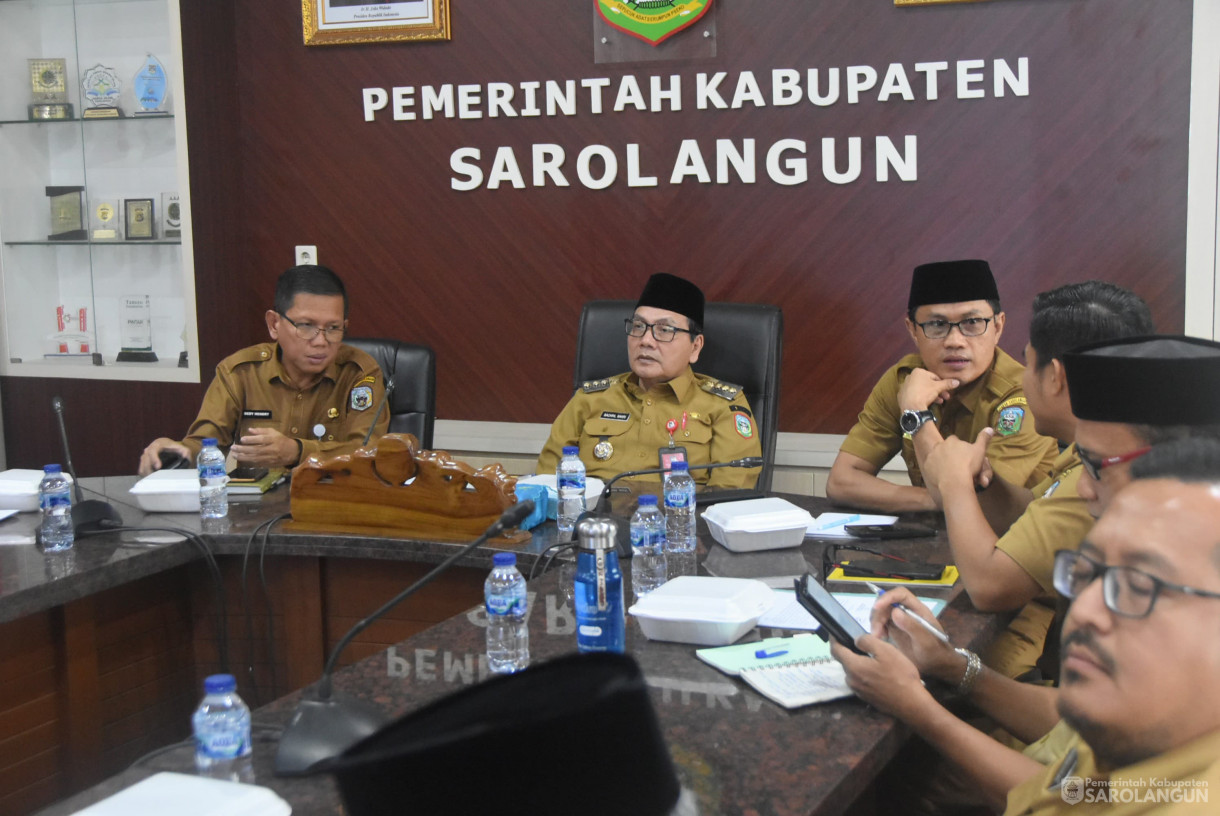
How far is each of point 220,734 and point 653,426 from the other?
79.6 inches

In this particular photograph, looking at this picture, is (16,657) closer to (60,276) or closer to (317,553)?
(317,553)

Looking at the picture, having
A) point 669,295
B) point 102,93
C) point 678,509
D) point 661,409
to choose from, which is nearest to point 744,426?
point 661,409

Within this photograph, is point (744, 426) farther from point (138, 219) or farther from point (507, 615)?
point (138, 219)

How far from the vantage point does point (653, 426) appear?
10.6 ft

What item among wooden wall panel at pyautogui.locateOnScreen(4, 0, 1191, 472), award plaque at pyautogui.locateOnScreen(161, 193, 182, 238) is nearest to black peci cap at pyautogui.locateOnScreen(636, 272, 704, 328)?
wooden wall panel at pyautogui.locateOnScreen(4, 0, 1191, 472)

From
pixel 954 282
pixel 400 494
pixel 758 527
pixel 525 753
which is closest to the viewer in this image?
pixel 525 753

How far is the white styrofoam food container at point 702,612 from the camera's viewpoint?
66.0 inches

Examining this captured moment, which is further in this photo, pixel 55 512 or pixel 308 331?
pixel 308 331

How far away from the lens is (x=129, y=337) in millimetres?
4473

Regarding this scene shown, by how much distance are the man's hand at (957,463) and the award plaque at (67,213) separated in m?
3.58

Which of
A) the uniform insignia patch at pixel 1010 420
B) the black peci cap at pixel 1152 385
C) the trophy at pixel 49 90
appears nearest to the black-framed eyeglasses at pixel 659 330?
the uniform insignia patch at pixel 1010 420

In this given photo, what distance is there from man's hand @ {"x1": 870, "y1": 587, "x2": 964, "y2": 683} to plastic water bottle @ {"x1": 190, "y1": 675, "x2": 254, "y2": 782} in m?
0.87

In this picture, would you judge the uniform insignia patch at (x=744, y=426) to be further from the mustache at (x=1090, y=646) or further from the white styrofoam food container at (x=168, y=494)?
the mustache at (x=1090, y=646)

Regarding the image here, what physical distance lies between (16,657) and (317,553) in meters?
0.58
